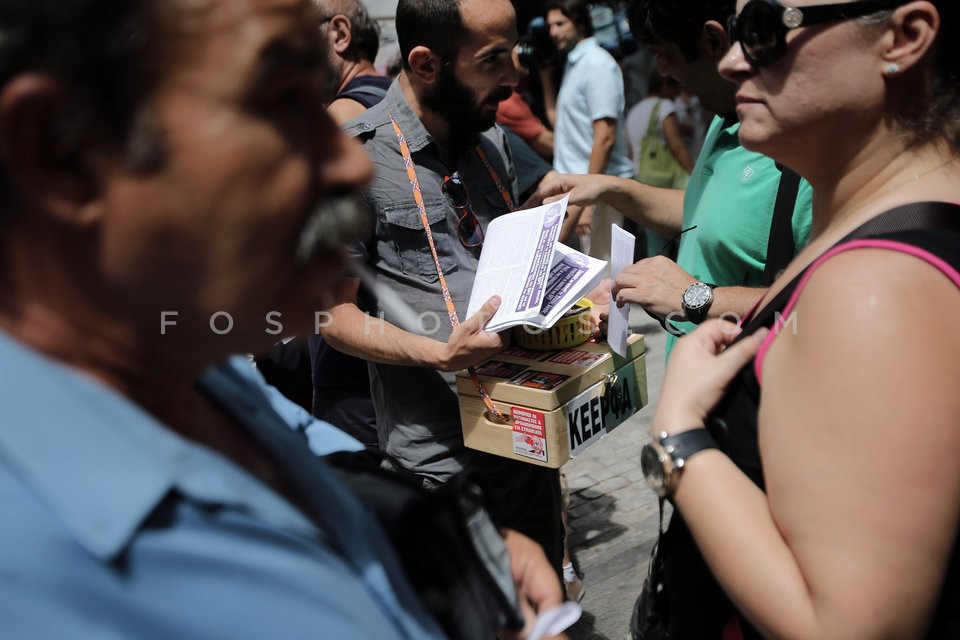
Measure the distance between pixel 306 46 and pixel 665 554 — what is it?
125 centimetres

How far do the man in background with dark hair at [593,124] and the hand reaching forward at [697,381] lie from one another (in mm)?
4210

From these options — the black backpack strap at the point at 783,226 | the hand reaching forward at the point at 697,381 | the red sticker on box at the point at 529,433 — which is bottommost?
the red sticker on box at the point at 529,433

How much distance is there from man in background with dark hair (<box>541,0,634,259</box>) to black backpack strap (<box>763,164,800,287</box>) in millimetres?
3439

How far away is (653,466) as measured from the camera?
1.44 meters

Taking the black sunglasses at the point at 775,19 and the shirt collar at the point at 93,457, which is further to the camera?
the black sunglasses at the point at 775,19

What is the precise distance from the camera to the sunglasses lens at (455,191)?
8.57 ft

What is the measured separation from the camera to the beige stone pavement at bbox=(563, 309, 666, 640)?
3.44 meters

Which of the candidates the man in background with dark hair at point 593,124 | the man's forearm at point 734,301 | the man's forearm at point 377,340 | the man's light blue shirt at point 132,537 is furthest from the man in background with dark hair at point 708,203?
the man in background with dark hair at point 593,124

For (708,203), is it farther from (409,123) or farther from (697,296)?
(409,123)

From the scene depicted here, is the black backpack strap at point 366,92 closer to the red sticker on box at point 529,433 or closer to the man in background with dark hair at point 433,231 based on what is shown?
the man in background with dark hair at point 433,231

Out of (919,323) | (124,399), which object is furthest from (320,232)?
(919,323)

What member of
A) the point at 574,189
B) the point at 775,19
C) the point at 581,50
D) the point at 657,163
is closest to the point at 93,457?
the point at 775,19

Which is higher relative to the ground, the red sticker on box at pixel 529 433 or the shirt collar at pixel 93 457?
the shirt collar at pixel 93 457

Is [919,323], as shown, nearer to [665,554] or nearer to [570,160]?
[665,554]
